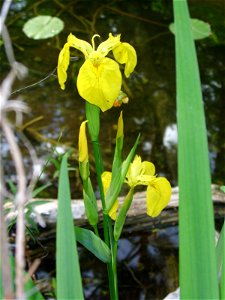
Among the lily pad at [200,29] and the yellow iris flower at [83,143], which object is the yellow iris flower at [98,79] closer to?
the yellow iris flower at [83,143]

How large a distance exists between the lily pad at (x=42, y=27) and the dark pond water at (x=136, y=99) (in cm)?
10

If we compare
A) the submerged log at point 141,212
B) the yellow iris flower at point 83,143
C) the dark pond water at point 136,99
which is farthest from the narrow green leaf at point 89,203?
the dark pond water at point 136,99

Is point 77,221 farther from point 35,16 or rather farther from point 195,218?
point 35,16

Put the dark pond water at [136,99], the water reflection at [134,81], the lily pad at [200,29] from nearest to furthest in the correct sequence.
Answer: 1. the dark pond water at [136,99]
2. the water reflection at [134,81]
3. the lily pad at [200,29]

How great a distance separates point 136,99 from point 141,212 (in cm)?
110

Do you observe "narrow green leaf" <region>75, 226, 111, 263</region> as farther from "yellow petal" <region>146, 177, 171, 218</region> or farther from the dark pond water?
the dark pond water

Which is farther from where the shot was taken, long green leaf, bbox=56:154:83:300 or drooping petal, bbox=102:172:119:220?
drooping petal, bbox=102:172:119:220

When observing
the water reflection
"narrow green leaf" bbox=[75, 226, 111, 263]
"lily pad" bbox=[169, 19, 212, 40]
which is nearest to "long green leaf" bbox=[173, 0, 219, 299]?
"narrow green leaf" bbox=[75, 226, 111, 263]

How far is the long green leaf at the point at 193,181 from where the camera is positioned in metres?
0.55

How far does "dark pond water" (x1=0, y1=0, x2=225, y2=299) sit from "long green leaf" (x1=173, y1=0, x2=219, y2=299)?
1257mm

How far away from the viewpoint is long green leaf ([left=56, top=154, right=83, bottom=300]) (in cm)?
52

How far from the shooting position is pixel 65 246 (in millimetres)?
528

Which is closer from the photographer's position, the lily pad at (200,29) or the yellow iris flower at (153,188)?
the yellow iris flower at (153,188)

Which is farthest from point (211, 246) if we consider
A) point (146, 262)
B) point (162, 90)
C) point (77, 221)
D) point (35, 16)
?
point (35, 16)
